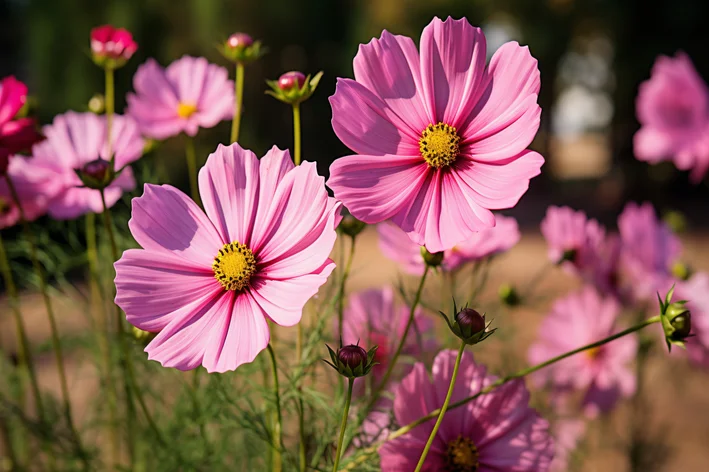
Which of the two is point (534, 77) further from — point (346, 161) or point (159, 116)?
point (159, 116)

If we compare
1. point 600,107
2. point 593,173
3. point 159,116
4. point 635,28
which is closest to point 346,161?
point 159,116

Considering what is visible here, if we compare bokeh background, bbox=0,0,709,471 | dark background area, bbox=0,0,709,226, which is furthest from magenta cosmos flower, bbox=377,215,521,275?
dark background area, bbox=0,0,709,226

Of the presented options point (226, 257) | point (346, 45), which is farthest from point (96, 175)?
point (346, 45)

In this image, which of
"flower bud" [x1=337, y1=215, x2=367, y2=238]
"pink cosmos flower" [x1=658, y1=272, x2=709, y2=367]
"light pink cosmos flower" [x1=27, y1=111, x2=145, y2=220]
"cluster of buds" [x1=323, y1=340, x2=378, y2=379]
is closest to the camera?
"cluster of buds" [x1=323, y1=340, x2=378, y2=379]

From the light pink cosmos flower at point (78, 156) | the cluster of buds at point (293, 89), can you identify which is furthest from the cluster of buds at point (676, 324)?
the light pink cosmos flower at point (78, 156)

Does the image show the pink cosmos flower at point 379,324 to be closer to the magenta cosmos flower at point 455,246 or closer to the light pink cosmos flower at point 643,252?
the magenta cosmos flower at point 455,246

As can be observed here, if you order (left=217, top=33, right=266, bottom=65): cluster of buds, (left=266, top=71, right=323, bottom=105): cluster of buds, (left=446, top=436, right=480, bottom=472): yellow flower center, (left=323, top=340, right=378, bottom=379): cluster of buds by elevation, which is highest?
(left=217, top=33, right=266, bottom=65): cluster of buds

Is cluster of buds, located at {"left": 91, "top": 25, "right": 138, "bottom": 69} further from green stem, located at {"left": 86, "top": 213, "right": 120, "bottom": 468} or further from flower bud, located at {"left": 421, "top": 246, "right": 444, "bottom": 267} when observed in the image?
flower bud, located at {"left": 421, "top": 246, "right": 444, "bottom": 267}

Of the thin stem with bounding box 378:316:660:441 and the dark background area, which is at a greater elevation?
the dark background area
